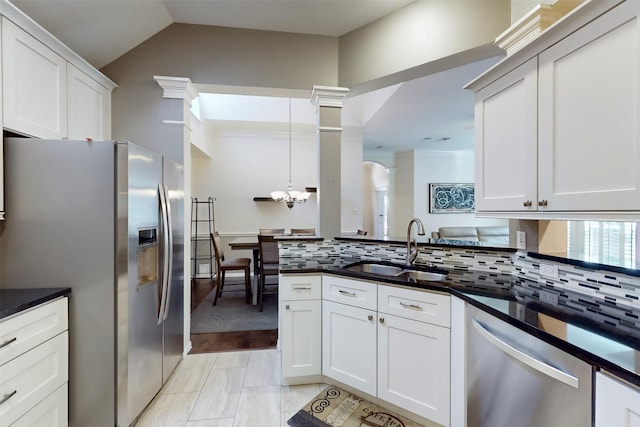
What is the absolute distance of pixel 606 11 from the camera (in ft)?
3.19

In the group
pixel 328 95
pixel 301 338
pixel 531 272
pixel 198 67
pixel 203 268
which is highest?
pixel 198 67

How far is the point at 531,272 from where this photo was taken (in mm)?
1680

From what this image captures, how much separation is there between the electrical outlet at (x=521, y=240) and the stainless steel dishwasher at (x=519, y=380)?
26.2 inches

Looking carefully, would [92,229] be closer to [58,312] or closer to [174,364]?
[58,312]

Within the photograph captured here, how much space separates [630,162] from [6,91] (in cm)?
284

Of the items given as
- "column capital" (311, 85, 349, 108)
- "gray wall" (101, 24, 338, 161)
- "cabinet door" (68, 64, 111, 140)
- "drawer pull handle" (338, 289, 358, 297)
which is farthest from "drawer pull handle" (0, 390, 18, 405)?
"column capital" (311, 85, 349, 108)

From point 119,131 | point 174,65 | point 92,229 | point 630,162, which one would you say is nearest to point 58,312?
point 92,229

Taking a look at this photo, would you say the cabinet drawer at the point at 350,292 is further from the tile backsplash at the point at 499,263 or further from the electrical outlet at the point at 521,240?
the electrical outlet at the point at 521,240

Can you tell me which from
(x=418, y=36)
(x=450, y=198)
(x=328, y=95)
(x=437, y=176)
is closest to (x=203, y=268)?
(x=328, y=95)

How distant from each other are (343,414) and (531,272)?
1.48m

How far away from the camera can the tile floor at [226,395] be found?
1.78 meters

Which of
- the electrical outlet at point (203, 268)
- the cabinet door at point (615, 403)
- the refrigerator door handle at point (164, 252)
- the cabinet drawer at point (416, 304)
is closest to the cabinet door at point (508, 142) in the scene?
the cabinet drawer at point (416, 304)

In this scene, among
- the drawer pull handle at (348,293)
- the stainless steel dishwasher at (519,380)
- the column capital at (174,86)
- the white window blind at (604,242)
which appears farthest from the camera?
the column capital at (174,86)

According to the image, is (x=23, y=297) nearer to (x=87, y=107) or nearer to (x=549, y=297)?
(x=87, y=107)
